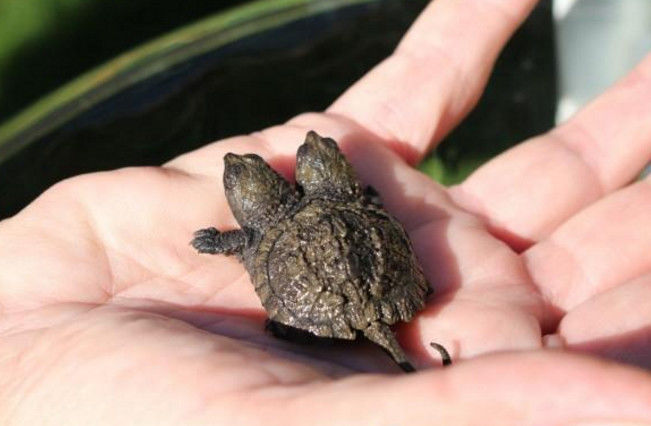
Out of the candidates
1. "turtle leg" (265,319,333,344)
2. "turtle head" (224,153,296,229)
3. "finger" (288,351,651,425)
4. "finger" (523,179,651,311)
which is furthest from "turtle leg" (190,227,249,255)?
"finger" (288,351,651,425)

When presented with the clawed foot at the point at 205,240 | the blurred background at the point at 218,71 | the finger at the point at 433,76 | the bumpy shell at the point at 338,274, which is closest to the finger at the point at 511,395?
the bumpy shell at the point at 338,274

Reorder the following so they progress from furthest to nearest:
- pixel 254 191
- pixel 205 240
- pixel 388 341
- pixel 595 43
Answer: pixel 595 43 < pixel 254 191 < pixel 205 240 < pixel 388 341

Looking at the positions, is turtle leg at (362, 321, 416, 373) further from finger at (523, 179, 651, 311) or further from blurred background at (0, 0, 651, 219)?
blurred background at (0, 0, 651, 219)

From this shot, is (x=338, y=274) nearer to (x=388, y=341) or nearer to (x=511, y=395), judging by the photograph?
(x=388, y=341)

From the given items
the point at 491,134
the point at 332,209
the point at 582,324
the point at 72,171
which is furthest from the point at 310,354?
the point at 491,134

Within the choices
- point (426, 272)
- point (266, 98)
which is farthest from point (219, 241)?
point (266, 98)

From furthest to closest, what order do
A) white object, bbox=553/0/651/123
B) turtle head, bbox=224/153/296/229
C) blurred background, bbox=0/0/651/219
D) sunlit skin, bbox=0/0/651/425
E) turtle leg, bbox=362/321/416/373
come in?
white object, bbox=553/0/651/123 < blurred background, bbox=0/0/651/219 < turtle head, bbox=224/153/296/229 < turtle leg, bbox=362/321/416/373 < sunlit skin, bbox=0/0/651/425
